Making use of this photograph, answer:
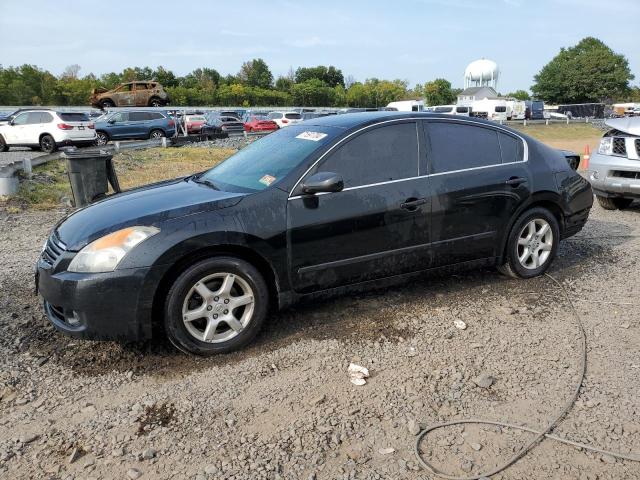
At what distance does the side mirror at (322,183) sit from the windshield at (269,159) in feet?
0.76

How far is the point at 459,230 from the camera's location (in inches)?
173

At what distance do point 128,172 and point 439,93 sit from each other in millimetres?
90949

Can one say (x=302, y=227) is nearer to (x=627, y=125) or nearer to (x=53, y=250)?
(x=53, y=250)

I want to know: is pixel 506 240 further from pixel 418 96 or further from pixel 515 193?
pixel 418 96

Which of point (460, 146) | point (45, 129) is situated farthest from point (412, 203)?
point (45, 129)

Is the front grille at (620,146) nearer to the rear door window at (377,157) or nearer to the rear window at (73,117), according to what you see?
the rear door window at (377,157)

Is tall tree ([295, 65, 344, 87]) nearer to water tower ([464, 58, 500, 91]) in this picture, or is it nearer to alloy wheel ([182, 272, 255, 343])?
water tower ([464, 58, 500, 91])

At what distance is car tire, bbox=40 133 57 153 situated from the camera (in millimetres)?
17978

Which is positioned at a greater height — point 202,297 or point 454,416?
point 202,297

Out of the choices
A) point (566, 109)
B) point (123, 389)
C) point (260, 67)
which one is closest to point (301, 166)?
point (123, 389)

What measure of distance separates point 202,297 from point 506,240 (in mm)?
2781

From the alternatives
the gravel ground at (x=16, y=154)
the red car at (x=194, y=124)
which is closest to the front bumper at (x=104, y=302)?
the gravel ground at (x=16, y=154)

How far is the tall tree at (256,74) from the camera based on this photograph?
90500mm

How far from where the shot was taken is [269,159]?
426cm
